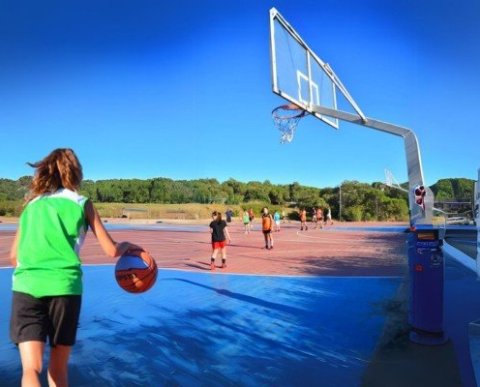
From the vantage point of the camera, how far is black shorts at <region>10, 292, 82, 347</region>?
103 inches

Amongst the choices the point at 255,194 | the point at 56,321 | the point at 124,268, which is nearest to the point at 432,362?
the point at 124,268

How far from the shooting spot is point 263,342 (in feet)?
17.9

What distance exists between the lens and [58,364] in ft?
9.34

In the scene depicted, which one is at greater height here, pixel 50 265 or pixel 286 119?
pixel 286 119

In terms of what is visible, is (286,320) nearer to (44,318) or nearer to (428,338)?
(428,338)

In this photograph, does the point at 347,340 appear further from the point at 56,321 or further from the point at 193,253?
the point at 193,253

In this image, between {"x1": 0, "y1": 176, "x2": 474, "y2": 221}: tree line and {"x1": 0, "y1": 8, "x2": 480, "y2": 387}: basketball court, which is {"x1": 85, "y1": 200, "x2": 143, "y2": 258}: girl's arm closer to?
{"x1": 0, "y1": 8, "x2": 480, "y2": 387}: basketball court

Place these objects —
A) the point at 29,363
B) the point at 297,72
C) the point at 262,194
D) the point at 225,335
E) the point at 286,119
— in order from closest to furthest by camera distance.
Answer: the point at 29,363
the point at 225,335
the point at 297,72
the point at 286,119
the point at 262,194

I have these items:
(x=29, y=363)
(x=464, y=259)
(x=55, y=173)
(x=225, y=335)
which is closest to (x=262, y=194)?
(x=464, y=259)

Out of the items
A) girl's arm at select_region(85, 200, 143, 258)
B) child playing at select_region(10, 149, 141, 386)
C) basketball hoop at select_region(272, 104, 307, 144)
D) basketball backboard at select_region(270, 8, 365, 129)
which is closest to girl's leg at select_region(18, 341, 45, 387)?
child playing at select_region(10, 149, 141, 386)

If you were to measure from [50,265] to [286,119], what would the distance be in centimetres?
931

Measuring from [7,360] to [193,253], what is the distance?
10913 millimetres

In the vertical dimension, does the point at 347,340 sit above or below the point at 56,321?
below

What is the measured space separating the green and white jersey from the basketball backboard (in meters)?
6.10
